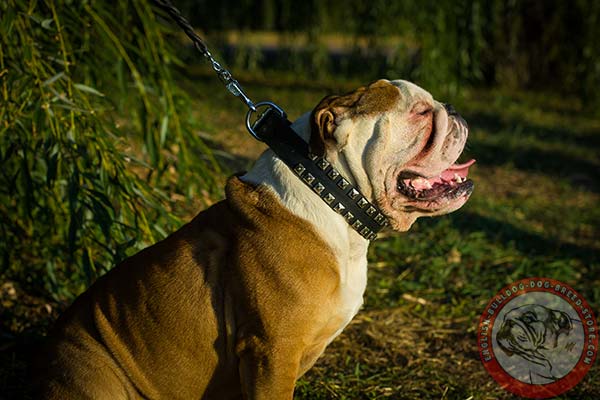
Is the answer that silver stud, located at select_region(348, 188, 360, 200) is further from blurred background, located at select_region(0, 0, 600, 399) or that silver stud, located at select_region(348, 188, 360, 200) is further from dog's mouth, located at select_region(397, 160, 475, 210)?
blurred background, located at select_region(0, 0, 600, 399)

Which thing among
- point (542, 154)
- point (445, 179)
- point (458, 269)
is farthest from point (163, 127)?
point (542, 154)

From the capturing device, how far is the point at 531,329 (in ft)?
11.6

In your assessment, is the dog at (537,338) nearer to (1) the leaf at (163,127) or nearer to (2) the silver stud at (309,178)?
(2) the silver stud at (309,178)

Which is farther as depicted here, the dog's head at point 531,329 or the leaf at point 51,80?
the dog's head at point 531,329

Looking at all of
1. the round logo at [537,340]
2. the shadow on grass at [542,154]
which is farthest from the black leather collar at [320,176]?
the shadow on grass at [542,154]

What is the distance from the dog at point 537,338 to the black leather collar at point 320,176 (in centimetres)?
130

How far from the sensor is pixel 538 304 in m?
3.79

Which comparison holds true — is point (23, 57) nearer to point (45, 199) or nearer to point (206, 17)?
point (45, 199)

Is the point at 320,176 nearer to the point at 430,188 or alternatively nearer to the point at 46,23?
the point at 430,188

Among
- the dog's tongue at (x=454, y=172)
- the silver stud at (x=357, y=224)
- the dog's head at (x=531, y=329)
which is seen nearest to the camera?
the silver stud at (x=357, y=224)

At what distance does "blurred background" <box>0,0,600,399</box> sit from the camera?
319 cm

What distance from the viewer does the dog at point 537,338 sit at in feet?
10.8

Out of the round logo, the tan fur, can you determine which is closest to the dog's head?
the round logo

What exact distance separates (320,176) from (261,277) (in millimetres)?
367
